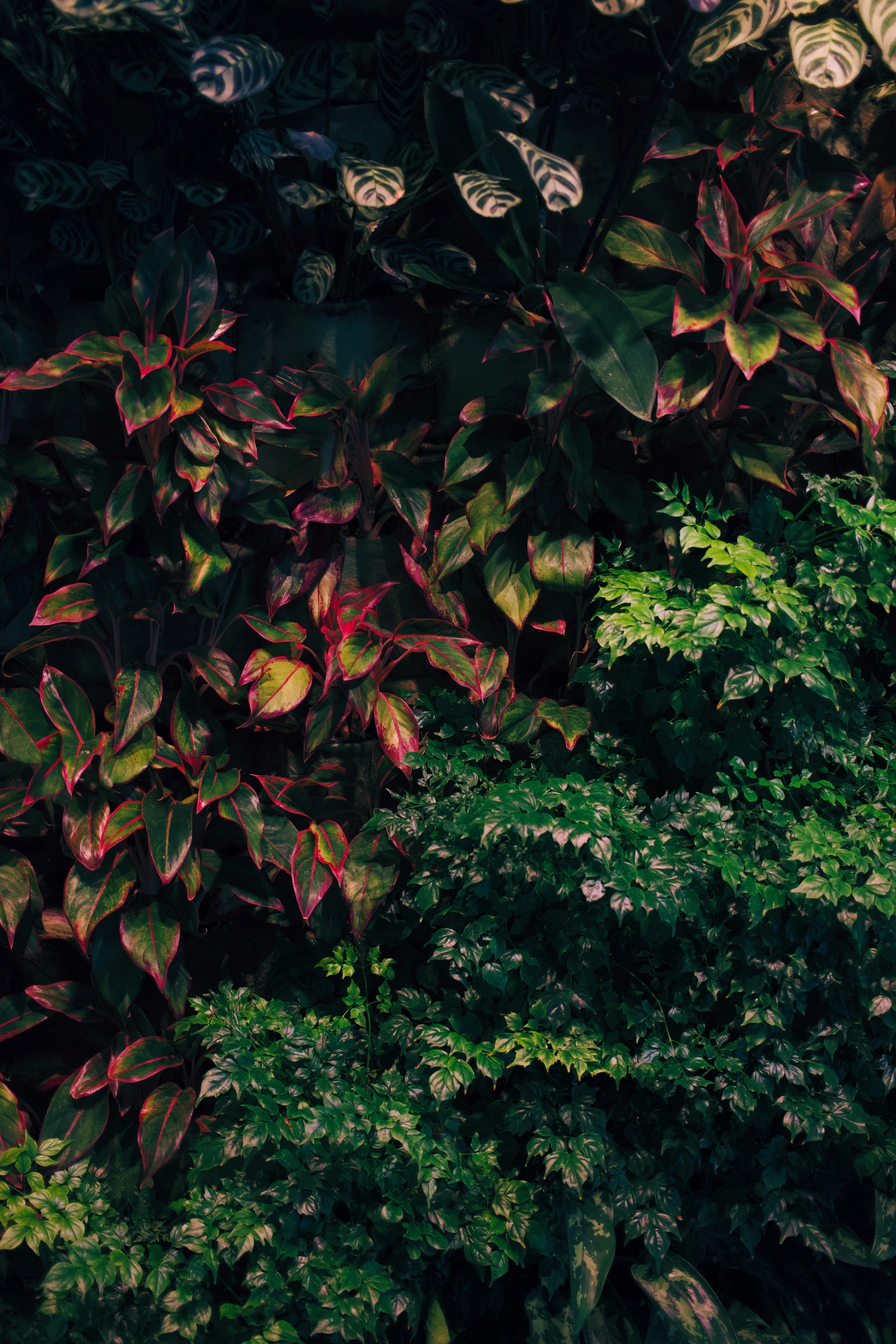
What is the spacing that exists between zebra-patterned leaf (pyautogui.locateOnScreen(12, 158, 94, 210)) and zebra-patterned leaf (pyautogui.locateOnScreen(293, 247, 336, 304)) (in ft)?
1.51

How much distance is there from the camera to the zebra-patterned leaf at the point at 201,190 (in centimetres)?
196

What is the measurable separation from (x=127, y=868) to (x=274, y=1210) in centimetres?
71

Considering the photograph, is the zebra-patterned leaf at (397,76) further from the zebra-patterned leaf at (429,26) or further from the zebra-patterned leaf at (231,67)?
the zebra-patterned leaf at (231,67)

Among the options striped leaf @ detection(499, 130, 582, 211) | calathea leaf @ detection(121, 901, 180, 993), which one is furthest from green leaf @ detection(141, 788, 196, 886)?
striped leaf @ detection(499, 130, 582, 211)

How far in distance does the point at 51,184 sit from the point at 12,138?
13cm

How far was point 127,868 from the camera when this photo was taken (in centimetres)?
193

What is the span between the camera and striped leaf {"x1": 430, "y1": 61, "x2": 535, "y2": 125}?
1871 mm

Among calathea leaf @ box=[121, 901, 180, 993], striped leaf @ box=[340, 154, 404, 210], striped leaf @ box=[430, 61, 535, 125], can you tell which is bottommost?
calathea leaf @ box=[121, 901, 180, 993]

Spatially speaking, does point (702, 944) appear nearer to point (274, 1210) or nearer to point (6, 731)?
point (274, 1210)

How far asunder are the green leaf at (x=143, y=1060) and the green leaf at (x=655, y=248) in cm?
189

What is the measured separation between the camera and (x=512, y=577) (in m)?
2.01

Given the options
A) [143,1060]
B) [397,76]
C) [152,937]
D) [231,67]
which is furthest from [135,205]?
[143,1060]

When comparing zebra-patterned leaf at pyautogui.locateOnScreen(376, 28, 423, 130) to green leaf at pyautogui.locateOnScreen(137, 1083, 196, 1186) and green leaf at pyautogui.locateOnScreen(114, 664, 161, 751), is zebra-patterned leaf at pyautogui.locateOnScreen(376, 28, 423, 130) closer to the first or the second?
green leaf at pyautogui.locateOnScreen(114, 664, 161, 751)

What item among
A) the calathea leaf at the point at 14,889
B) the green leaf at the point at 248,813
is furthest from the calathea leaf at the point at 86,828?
the green leaf at the point at 248,813
